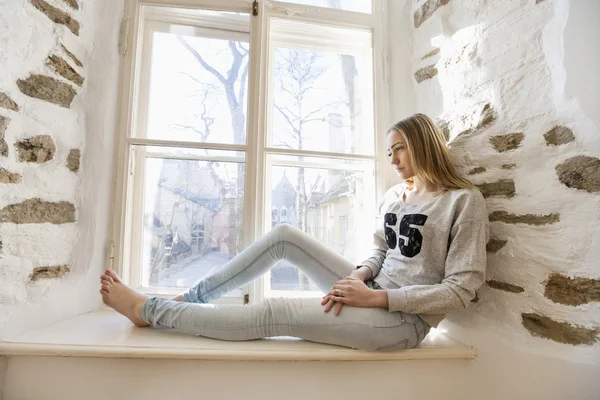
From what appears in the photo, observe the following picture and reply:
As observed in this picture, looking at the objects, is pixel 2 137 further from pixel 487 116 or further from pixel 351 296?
pixel 487 116

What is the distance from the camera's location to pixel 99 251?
1330 mm

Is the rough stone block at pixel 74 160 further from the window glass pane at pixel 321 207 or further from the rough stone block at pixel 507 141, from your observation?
the rough stone block at pixel 507 141

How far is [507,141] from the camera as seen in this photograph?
0.97 metres

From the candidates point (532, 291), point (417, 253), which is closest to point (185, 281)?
point (417, 253)

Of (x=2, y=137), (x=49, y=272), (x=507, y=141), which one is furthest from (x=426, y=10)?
(x=49, y=272)

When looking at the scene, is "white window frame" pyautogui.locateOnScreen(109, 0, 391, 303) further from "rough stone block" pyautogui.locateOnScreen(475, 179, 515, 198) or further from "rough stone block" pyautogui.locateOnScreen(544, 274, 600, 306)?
"rough stone block" pyautogui.locateOnScreen(544, 274, 600, 306)

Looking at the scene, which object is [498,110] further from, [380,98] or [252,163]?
[252,163]

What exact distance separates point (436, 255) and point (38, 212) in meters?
1.41

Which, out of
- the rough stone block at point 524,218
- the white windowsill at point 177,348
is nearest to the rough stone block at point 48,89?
the white windowsill at point 177,348

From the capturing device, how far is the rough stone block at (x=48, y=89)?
3.45ft

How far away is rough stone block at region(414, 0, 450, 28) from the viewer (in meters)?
1.35

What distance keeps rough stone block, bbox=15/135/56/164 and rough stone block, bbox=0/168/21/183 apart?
2.3 inches

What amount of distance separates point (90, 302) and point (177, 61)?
1.21m

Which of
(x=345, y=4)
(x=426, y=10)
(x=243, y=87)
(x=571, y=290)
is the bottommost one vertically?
(x=571, y=290)
